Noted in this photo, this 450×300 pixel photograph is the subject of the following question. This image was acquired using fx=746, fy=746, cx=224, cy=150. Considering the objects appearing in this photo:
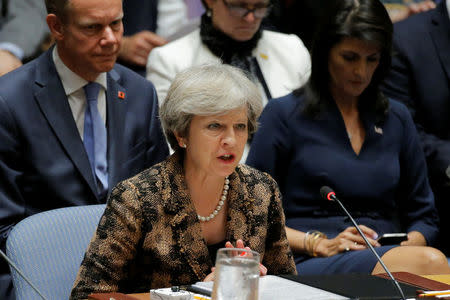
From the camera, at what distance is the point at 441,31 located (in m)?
4.00

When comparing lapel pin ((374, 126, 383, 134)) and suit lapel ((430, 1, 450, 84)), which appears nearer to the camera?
lapel pin ((374, 126, 383, 134))

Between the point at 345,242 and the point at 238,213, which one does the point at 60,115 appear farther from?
the point at 345,242

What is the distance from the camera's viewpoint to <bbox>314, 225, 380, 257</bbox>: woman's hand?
2.99m

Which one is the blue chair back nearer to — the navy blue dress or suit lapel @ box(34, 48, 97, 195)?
suit lapel @ box(34, 48, 97, 195)

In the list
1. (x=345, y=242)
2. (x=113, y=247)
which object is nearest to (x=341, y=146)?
(x=345, y=242)

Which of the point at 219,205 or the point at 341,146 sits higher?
the point at 219,205

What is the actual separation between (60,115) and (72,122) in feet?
0.17

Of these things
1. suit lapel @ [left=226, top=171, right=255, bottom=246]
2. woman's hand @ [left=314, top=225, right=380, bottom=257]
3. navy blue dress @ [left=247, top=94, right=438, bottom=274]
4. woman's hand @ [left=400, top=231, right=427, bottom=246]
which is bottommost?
woman's hand @ [left=400, top=231, right=427, bottom=246]

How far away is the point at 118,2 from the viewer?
2922mm

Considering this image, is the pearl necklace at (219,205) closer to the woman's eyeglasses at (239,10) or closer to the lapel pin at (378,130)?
the lapel pin at (378,130)

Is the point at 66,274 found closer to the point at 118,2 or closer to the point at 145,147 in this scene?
the point at 145,147

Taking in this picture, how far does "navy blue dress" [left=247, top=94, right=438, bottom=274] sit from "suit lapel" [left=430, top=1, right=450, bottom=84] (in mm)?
874

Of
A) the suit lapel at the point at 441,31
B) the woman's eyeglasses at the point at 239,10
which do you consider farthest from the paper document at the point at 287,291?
the suit lapel at the point at 441,31

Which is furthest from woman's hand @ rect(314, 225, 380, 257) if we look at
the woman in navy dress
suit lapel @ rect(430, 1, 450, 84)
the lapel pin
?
suit lapel @ rect(430, 1, 450, 84)
